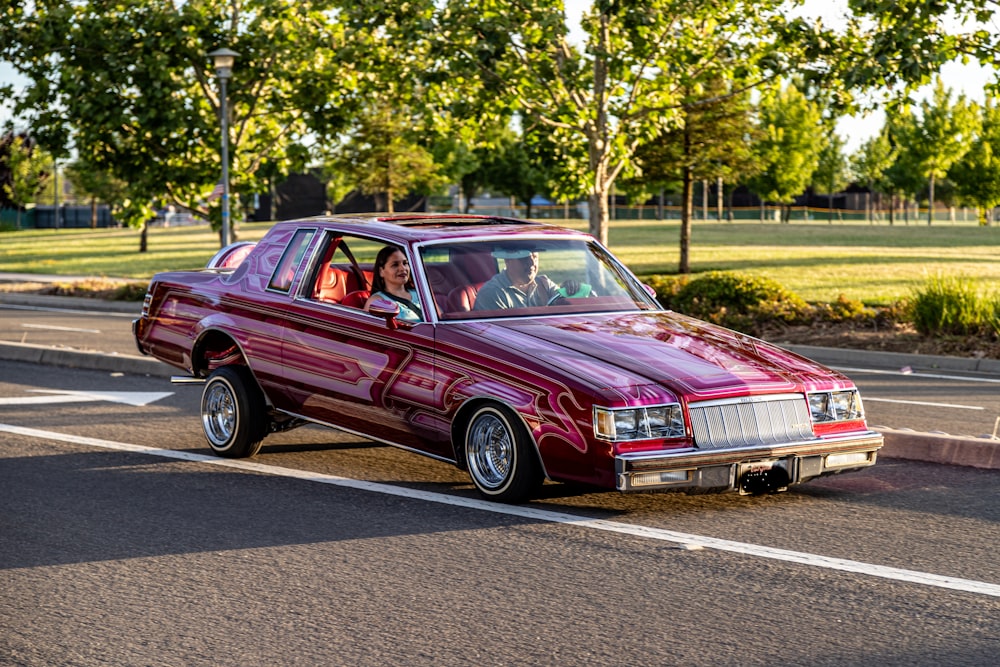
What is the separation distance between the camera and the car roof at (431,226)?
847cm

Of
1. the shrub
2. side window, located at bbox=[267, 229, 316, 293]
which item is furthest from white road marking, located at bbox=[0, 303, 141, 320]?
side window, located at bbox=[267, 229, 316, 293]

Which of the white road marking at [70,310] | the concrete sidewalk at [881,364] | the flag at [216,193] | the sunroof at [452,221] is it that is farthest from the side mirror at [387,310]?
the flag at [216,193]

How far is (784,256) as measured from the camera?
4328 centimetres

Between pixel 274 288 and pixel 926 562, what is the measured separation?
4.69 metres

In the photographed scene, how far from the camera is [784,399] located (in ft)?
23.6

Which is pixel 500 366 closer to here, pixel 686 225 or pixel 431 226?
pixel 431 226

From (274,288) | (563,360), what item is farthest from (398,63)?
(563,360)

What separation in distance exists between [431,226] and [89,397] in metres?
4.62

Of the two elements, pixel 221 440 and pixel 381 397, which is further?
pixel 221 440

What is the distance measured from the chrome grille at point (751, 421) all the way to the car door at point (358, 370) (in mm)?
1534

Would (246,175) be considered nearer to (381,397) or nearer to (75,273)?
(75,273)

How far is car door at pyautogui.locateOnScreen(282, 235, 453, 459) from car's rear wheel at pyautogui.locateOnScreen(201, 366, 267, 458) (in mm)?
323

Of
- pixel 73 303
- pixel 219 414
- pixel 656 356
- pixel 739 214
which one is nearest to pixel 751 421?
pixel 656 356

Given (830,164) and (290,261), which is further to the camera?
(830,164)
